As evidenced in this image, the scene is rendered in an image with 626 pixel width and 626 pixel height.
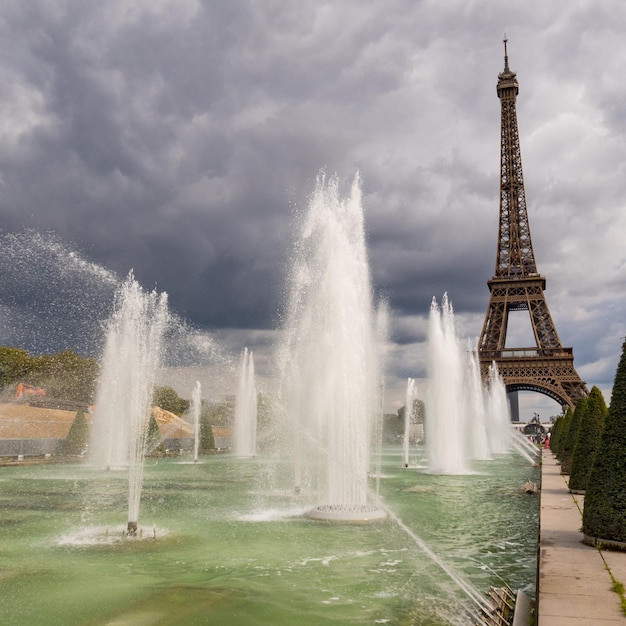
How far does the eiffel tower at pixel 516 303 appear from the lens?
65812 millimetres

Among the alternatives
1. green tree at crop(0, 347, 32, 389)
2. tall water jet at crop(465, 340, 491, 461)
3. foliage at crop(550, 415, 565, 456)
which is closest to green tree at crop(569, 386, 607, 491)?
foliage at crop(550, 415, 565, 456)

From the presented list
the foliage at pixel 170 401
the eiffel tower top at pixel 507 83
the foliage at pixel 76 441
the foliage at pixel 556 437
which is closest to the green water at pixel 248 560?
the foliage at pixel 76 441

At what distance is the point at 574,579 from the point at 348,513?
237 inches

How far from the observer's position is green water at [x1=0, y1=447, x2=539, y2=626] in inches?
274

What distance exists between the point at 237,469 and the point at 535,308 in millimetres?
53069

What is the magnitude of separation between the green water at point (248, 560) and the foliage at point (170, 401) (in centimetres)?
6410

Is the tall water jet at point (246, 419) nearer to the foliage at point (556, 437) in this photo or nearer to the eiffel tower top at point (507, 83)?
the foliage at point (556, 437)

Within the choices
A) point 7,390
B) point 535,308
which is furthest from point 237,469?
point 535,308

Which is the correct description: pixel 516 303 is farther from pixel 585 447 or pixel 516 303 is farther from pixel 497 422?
pixel 585 447

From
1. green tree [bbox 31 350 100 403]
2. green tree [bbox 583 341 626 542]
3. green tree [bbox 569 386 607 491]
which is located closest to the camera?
green tree [bbox 583 341 626 542]

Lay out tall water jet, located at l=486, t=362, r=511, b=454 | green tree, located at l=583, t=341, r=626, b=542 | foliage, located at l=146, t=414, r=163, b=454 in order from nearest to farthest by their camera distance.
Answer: green tree, located at l=583, t=341, r=626, b=542, foliage, located at l=146, t=414, r=163, b=454, tall water jet, located at l=486, t=362, r=511, b=454

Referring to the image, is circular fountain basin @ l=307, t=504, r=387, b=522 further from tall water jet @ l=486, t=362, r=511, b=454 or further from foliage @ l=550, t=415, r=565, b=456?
tall water jet @ l=486, t=362, r=511, b=454

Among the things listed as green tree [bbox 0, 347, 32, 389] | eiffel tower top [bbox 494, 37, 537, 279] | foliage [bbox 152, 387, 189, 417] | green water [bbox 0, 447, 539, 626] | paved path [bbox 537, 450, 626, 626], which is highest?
eiffel tower top [bbox 494, 37, 537, 279]

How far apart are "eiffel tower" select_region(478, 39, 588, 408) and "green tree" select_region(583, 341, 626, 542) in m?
56.2
